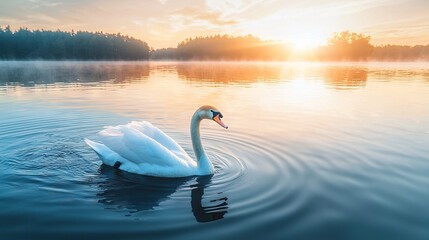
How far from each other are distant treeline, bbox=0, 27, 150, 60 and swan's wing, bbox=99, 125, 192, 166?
140682 mm

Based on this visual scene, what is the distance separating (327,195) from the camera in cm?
670

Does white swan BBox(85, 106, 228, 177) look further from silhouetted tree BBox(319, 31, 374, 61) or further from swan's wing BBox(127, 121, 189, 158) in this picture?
silhouetted tree BBox(319, 31, 374, 61)

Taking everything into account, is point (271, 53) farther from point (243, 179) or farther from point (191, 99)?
point (243, 179)

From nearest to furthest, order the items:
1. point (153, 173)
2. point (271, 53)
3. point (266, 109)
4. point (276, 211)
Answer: point (276, 211)
point (153, 173)
point (266, 109)
point (271, 53)

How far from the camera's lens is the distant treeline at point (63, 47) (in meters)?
128

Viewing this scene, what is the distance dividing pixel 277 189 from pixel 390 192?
7.68 ft

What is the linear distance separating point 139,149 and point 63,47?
143 meters

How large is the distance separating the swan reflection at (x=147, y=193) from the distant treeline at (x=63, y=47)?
142m

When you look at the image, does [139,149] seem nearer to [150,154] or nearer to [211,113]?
[150,154]

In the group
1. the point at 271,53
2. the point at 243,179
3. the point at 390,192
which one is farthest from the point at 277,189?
the point at 271,53

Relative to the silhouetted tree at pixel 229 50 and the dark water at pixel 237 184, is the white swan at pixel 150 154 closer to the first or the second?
the dark water at pixel 237 184

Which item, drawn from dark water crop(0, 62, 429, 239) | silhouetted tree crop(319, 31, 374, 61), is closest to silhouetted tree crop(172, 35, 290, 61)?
silhouetted tree crop(319, 31, 374, 61)

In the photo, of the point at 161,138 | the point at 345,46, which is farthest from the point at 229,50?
the point at 161,138

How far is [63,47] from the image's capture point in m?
134
